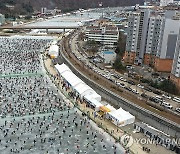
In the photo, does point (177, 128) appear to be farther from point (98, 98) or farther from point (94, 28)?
point (94, 28)

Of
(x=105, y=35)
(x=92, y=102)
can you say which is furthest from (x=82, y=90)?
(x=105, y=35)

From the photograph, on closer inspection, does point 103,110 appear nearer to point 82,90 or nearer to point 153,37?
point 82,90

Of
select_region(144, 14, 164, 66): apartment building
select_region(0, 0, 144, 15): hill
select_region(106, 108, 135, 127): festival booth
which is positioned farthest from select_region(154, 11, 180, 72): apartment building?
select_region(0, 0, 144, 15): hill

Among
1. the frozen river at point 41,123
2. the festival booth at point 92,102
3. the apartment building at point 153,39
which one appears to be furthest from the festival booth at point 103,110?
the apartment building at point 153,39

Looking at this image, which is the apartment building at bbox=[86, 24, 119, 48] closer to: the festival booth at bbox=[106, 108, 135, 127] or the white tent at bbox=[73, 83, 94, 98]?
the white tent at bbox=[73, 83, 94, 98]

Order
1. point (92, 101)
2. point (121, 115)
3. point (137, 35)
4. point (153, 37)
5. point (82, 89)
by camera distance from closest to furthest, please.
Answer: point (121, 115)
point (92, 101)
point (82, 89)
point (153, 37)
point (137, 35)

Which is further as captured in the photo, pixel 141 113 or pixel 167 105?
pixel 167 105
